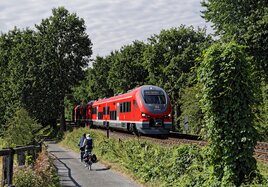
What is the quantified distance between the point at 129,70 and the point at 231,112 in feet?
176

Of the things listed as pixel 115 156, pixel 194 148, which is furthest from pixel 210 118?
pixel 115 156

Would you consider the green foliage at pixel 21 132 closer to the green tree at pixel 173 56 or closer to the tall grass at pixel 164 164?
the tall grass at pixel 164 164

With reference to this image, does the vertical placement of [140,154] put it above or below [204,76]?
below

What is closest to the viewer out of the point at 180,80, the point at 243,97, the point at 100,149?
the point at 243,97

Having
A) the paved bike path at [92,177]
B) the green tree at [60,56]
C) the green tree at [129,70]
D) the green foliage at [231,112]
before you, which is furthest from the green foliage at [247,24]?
the green tree at [129,70]

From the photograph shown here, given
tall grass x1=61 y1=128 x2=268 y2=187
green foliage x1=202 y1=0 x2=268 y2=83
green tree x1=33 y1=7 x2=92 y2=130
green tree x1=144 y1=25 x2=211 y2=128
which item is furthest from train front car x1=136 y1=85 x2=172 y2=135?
green tree x1=33 y1=7 x2=92 y2=130

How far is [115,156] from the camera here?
71.2 feet

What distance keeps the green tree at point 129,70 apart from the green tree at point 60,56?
896cm

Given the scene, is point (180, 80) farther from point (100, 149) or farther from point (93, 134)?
point (100, 149)

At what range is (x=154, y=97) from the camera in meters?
29.0

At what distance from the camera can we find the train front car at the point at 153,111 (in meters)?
27.8

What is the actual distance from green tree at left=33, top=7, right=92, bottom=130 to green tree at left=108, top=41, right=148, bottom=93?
8965mm

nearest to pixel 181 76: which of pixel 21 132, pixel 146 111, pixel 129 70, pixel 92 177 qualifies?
pixel 129 70

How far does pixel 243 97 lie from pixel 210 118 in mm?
1017
